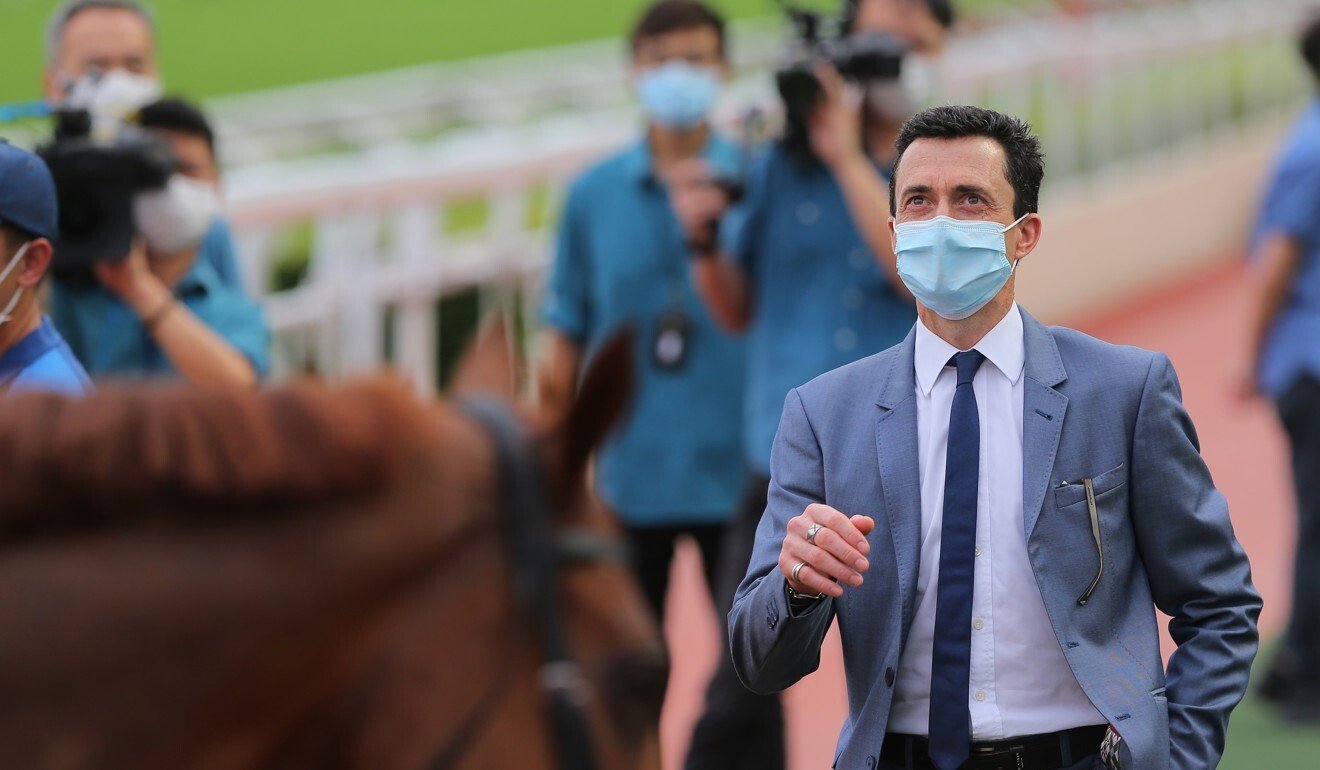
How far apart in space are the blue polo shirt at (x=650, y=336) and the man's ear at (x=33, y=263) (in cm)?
197

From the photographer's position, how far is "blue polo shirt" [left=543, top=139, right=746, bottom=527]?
4914mm

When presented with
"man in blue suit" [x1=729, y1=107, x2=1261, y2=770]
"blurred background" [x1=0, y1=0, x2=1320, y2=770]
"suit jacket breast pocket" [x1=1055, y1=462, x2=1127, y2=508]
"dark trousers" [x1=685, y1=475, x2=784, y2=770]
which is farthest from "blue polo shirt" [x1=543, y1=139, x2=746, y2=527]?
"suit jacket breast pocket" [x1=1055, y1=462, x2=1127, y2=508]

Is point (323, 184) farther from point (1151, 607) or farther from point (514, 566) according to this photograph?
point (514, 566)

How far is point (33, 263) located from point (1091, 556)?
178cm

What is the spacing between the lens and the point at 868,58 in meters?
4.48

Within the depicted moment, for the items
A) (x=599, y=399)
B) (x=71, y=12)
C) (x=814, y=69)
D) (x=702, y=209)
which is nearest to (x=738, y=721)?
(x=702, y=209)

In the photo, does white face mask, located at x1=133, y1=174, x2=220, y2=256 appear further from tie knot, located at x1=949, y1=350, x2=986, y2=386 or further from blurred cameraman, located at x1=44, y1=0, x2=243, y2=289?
tie knot, located at x1=949, y1=350, x2=986, y2=386

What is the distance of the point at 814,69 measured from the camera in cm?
455

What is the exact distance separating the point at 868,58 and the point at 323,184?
9.06ft

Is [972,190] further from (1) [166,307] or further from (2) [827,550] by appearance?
(1) [166,307]

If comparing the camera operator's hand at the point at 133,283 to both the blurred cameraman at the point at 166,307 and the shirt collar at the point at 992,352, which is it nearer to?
the blurred cameraman at the point at 166,307

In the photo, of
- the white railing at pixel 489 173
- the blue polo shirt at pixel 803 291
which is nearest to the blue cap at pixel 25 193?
the blue polo shirt at pixel 803 291

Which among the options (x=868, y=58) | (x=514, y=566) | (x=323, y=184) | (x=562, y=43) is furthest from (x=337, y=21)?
(x=514, y=566)

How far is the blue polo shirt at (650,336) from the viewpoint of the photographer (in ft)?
16.1
